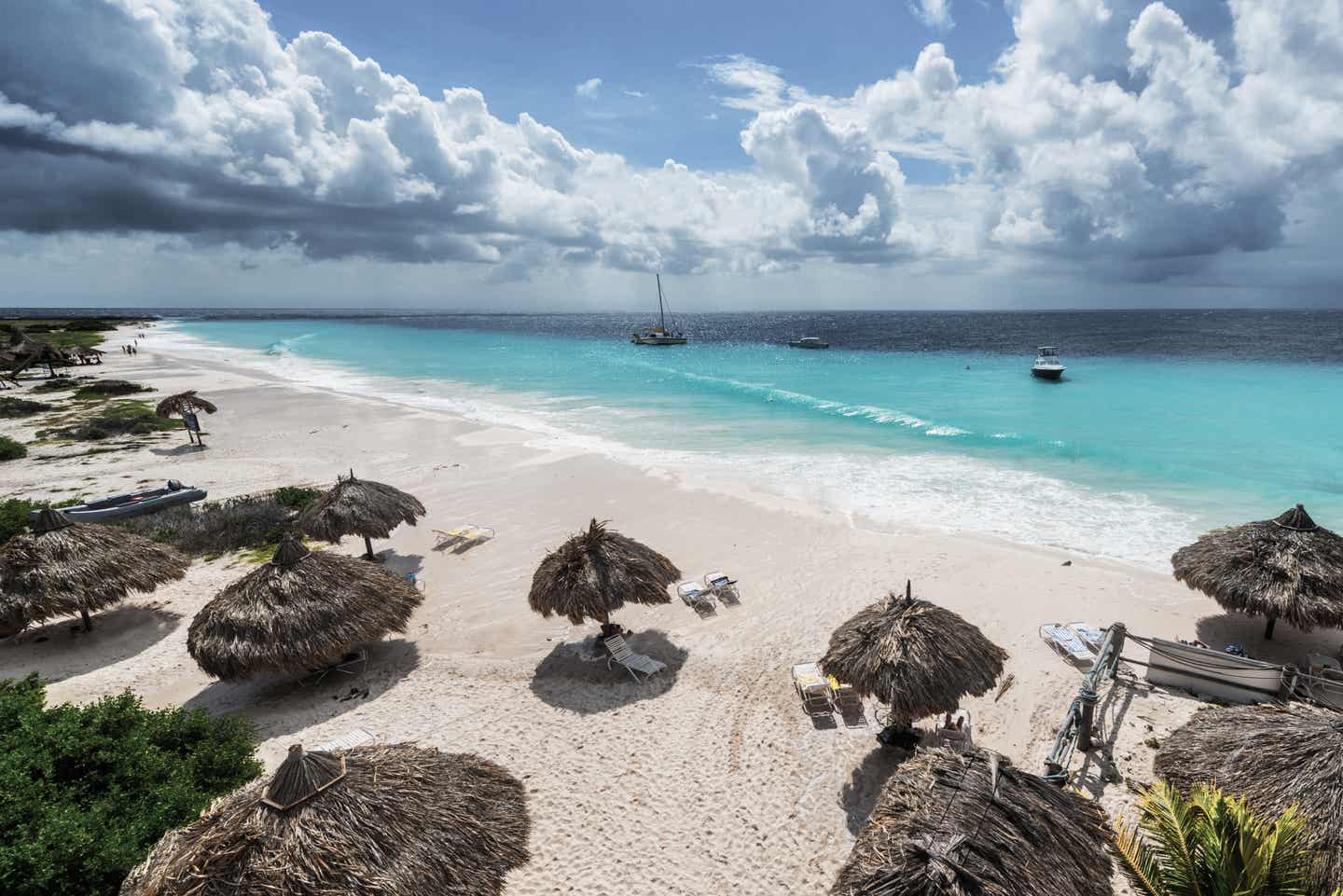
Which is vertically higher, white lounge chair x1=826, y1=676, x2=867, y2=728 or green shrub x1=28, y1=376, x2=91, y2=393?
green shrub x1=28, y1=376, x2=91, y2=393

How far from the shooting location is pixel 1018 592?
13.1 metres

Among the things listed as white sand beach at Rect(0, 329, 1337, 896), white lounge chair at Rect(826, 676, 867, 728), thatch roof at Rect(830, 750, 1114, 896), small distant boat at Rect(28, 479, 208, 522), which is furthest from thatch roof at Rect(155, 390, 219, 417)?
thatch roof at Rect(830, 750, 1114, 896)

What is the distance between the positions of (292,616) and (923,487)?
62.0 ft

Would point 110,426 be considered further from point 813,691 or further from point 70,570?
point 813,691

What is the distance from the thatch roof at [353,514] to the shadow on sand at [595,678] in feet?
19.0

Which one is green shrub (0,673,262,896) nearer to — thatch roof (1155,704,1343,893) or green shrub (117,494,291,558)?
green shrub (117,494,291,558)

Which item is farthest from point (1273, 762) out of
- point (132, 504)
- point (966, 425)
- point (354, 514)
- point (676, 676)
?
point (966, 425)

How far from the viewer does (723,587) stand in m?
13.4

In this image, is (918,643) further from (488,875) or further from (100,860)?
(100,860)

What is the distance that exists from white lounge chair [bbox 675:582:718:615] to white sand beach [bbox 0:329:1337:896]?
0.27m

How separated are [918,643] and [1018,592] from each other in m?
6.56

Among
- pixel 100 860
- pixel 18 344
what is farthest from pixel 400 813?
pixel 18 344

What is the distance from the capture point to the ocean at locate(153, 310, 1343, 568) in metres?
18.6

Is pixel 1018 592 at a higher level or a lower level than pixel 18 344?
lower
